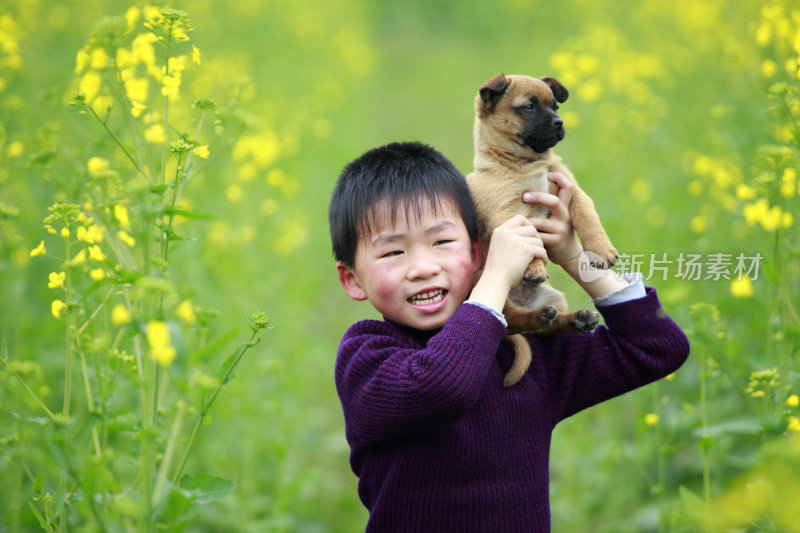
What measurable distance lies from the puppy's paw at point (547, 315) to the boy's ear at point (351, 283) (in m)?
0.50

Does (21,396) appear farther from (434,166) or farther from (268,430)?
(268,430)

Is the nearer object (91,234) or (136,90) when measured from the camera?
(91,234)

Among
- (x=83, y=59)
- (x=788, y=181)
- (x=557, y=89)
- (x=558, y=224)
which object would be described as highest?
(x=83, y=59)

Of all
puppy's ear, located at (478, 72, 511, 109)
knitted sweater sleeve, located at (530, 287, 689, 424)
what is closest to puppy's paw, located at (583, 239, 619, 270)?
knitted sweater sleeve, located at (530, 287, 689, 424)

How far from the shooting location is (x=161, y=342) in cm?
128

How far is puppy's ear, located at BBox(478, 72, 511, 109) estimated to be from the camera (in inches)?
90.0

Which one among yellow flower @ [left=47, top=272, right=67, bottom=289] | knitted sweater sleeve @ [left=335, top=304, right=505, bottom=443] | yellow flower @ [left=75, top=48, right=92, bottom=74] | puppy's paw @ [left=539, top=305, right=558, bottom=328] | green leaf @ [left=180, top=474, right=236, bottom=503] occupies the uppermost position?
yellow flower @ [left=75, top=48, right=92, bottom=74]

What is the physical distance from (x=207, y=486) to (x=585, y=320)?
105 cm

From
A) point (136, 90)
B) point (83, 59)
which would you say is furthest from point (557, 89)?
point (83, 59)

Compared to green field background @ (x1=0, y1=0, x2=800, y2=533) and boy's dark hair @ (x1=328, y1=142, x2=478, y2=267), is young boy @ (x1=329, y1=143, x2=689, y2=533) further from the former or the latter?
green field background @ (x1=0, y1=0, x2=800, y2=533)

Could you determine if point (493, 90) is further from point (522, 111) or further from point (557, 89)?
point (557, 89)

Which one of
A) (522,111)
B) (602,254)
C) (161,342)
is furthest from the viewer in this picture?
(522,111)

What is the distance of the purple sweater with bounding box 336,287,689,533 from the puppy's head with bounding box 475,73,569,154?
1.82 ft

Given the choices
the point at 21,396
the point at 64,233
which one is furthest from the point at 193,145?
the point at 21,396
